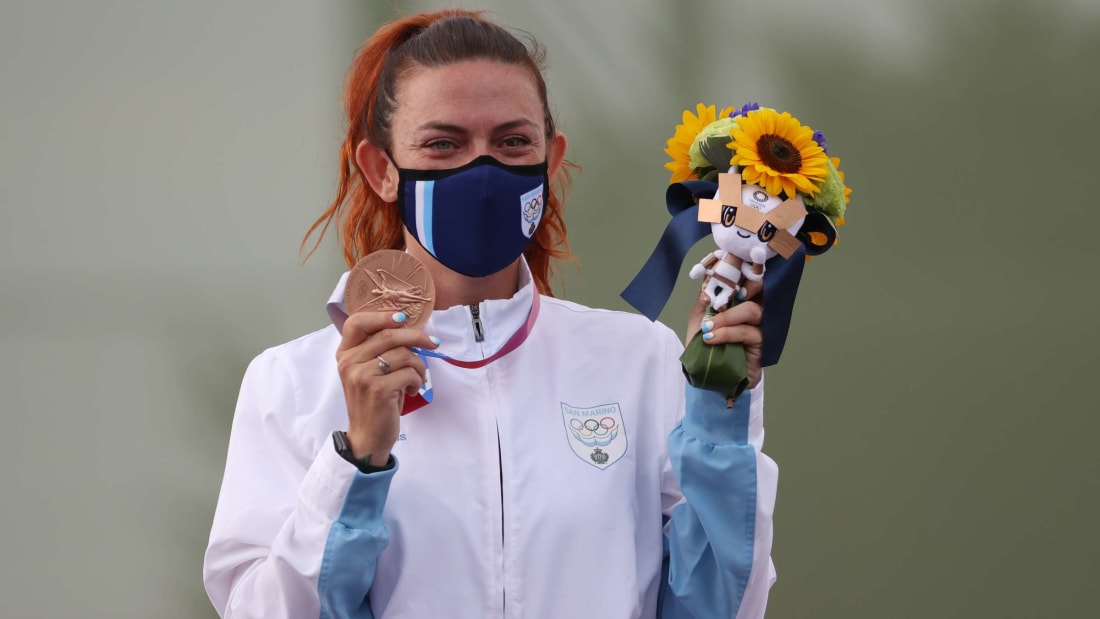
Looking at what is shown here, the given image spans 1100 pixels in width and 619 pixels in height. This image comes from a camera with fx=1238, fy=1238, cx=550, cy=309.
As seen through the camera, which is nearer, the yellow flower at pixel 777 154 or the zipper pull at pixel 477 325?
the yellow flower at pixel 777 154

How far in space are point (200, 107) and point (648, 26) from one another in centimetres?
118

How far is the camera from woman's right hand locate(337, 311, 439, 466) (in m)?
1.65

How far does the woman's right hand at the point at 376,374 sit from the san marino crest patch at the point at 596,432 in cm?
29

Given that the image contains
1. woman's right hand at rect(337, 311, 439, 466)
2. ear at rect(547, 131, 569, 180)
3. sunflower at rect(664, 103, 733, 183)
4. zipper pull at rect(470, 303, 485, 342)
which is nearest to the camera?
woman's right hand at rect(337, 311, 439, 466)

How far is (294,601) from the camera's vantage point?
171 centimetres

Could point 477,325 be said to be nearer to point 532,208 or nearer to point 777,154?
point 532,208

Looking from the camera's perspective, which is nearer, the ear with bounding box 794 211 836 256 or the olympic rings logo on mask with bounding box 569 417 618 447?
the ear with bounding box 794 211 836 256

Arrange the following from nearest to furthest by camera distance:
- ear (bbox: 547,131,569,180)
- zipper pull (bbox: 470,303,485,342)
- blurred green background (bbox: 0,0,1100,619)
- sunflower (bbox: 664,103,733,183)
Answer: sunflower (bbox: 664,103,733,183) → zipper pull (bbox: 470,303,485,342) → ear (bbox: 547,131,569,180) → blurred green background (bbox: 0,0,1100,619)

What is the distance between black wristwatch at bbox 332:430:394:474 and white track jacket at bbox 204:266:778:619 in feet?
0.04

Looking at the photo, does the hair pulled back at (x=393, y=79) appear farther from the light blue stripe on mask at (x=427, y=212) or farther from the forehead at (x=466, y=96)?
the light blue stripe on mask at (x=427, y=212)

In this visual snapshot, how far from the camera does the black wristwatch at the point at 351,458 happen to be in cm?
167

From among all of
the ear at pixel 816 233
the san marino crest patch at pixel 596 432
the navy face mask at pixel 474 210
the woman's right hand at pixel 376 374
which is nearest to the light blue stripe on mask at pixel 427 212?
the navy face mask at pixel 474 210

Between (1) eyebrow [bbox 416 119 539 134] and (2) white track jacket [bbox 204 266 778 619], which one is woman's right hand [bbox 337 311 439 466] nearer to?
(2) white track jacket [bbox 204 266 778 619]

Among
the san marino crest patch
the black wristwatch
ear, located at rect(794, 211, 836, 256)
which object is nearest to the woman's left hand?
ear, located at rect(794, 211, 836, 256)
